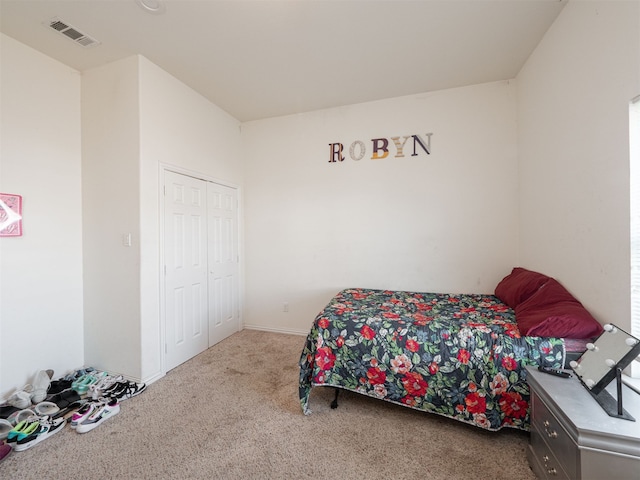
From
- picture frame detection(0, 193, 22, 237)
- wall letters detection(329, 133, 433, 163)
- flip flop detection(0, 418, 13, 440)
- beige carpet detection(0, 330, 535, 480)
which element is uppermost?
wall letters detection(329, 133, 433, 163)

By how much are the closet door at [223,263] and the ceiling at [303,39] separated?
1.23 m

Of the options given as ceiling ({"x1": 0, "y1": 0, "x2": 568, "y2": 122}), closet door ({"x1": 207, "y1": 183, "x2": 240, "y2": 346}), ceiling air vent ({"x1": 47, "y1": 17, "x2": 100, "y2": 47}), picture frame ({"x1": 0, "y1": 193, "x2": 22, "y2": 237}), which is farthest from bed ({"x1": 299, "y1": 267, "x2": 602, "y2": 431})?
ceiling air vent ({"x1": 47, "y1": 17, "x2": 100, "y2": 47})

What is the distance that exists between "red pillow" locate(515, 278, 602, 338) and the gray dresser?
0.82 feet

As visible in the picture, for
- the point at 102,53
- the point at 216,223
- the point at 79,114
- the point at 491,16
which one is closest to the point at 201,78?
the point at 102,53

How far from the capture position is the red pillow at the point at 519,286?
200 cm

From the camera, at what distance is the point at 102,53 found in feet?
Answer: 7.09

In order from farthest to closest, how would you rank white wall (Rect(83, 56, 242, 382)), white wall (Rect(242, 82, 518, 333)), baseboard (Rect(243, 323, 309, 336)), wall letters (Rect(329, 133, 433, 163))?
baseboard (Rect(243, 323, 309, 336)), wall letters (Rect(329, 133, 433, 163)), white wall (Rect(242, 82, 518, 333)), white wall (Rect(83, 56, 242, 382))

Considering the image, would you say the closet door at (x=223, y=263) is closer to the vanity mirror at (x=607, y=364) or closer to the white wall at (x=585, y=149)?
the vanity mirror at (x=607, y=364)

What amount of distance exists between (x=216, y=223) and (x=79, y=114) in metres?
1.56

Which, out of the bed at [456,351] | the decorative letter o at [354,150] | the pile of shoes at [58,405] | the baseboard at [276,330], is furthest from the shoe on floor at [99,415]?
the decorative letter o at [354,150]

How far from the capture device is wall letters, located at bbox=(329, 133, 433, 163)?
9.36 ft

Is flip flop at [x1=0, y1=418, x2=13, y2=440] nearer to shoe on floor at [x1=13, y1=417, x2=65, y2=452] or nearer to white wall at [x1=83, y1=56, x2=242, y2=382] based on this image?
shoe on floor at [x1=13, y1=417, x2=65, y2=452]

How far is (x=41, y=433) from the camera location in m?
1.61

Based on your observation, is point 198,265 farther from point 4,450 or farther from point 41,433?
point 4,450
